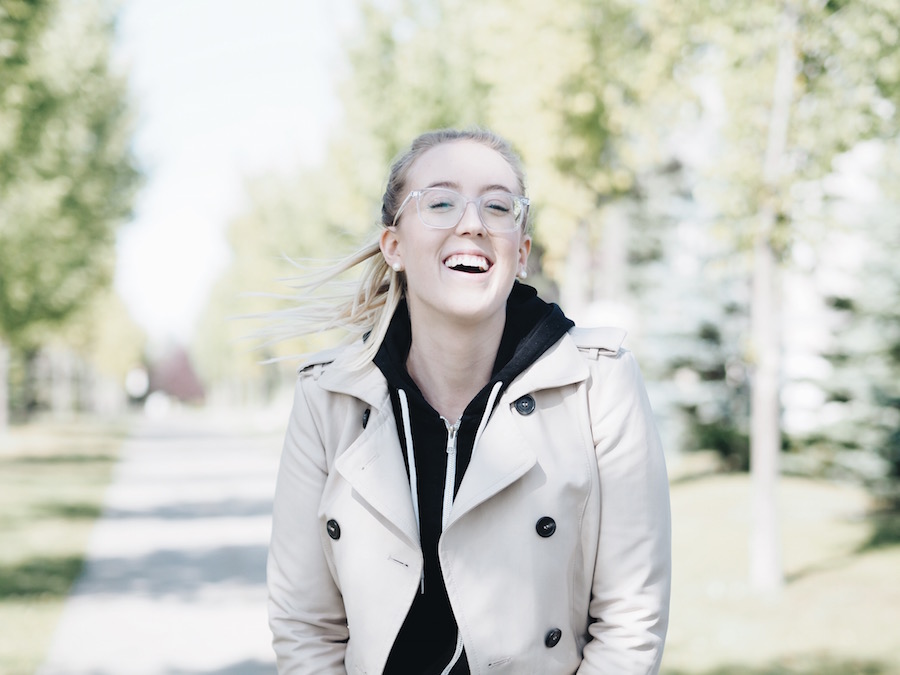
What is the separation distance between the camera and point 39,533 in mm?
11195

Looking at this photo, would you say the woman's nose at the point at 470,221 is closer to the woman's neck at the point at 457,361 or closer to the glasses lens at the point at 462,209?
the glasses lens at the point at 462,209

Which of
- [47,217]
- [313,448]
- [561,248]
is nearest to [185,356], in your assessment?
[47,217]

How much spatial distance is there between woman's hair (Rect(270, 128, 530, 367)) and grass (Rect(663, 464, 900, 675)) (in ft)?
13.5

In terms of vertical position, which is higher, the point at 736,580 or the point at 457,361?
the point at 457,361

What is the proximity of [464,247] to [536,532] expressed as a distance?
69 centimetres

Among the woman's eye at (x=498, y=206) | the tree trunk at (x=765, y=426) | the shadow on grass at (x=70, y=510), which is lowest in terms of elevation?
the shadow on grass at (x=70, y=510)

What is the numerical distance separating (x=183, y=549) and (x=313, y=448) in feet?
27.9

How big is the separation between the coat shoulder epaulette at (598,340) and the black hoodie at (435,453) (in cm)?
4

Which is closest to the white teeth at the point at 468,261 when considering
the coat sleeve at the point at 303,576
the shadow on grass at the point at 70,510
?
the coat sleeve at the point at 303,576

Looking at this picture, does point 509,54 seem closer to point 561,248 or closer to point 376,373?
point 561,248

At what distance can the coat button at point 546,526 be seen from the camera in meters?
2.25

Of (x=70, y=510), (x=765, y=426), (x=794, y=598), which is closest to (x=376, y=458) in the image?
(x=794, y=598)

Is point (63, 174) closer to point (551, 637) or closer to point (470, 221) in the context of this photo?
point (470, 221)

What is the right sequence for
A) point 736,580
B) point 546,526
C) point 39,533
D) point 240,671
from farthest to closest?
point 39,533 → point 736,580 → point 240,671 → point 546,526
